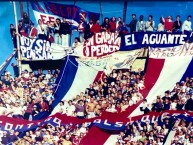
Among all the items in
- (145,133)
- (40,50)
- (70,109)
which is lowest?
(145,133)

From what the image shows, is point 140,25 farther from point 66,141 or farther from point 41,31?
point 66,141

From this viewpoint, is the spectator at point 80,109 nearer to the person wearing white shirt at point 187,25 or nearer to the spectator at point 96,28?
the spectator at point 96,28

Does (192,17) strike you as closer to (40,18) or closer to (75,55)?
(75,55)

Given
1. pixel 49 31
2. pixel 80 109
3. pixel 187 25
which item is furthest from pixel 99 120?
pixel 187 25

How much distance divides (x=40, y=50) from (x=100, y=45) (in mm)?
730

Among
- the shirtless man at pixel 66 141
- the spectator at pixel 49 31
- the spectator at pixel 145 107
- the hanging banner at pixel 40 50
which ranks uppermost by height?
the spectator at pixel 49 31

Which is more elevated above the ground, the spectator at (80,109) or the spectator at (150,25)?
the spectator at (150,25)

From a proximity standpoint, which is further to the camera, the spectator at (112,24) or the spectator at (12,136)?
the spectator at (12,136)

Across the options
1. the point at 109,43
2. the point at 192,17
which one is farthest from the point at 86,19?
the point at 192,17

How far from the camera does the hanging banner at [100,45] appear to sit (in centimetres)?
505

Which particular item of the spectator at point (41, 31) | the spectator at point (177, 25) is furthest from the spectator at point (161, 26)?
the spectator at point (41, 31)

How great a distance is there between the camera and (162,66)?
16.6 ft

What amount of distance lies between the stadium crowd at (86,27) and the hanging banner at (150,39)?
5 cm

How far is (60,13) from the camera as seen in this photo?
16.5ft
